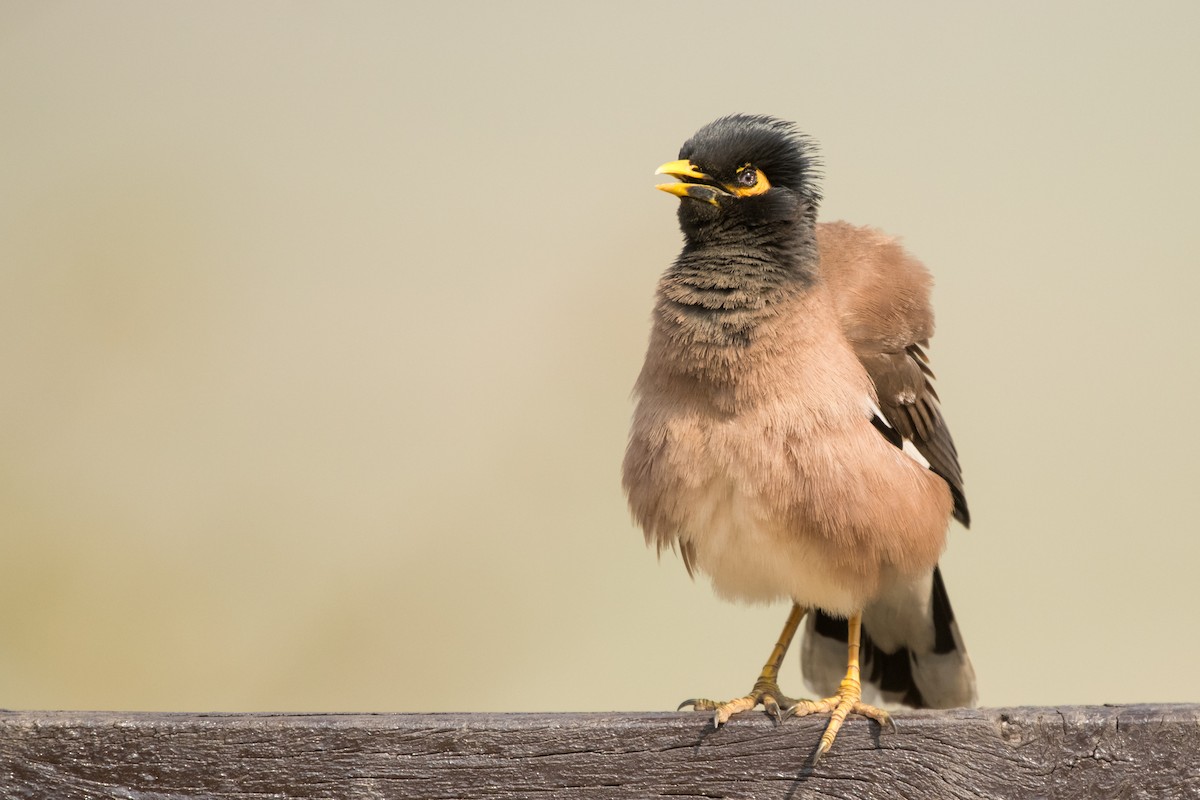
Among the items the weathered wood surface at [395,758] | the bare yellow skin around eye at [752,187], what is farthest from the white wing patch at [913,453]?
the weathered wood surface at [395,758]

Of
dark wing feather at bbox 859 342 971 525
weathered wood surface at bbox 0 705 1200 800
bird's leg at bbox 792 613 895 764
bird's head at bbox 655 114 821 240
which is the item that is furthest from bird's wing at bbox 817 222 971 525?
weathered wood surface at bbox 0 705 1200 800

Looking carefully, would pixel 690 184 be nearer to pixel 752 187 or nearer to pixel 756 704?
pixel 752 187

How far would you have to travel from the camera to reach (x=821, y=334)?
2762mm

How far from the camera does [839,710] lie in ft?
7.45

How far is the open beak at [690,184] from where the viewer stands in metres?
2.80

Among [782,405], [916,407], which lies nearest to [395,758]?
[782,405]

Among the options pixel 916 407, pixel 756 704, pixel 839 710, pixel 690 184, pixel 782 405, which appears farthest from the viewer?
pixel 916 407

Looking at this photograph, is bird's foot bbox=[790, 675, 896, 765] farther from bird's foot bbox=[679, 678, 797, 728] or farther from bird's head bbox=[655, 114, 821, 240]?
bird's head bbox=[655, 114, 821, 240]

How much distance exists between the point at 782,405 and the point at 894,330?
437 mm

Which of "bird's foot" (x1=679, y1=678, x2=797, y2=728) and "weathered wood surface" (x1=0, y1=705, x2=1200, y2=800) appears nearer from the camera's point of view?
"weathered wood surface" (x1=0, y1=705, x2=1200, y2=800)

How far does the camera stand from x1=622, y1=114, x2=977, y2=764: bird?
8.76ft

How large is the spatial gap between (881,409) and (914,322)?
288 mm

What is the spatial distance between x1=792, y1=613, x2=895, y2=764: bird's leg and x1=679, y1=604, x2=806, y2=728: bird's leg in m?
0.05

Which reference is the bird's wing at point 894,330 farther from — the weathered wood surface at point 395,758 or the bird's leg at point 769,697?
the weathered wood surface at point 395,758
